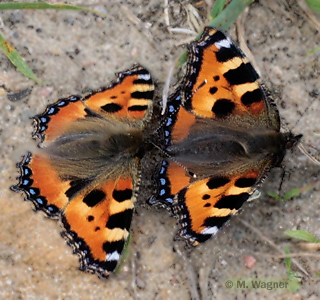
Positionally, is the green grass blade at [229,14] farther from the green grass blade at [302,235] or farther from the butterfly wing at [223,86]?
the green grass blade at [302,235]

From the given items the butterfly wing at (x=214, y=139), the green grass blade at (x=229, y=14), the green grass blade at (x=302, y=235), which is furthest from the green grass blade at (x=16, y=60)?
the green grass blade at (x=302, y=235)

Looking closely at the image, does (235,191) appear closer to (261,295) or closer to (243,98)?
(243,98)

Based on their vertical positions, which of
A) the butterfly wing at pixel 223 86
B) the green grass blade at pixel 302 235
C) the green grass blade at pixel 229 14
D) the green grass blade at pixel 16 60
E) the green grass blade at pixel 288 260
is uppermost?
the green grass blade at pixel 229 14

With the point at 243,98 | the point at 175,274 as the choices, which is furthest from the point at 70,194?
the point at 243,98

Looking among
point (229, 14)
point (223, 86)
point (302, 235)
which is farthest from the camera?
point (229, 14)

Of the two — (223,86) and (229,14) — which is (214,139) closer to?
(223,86)

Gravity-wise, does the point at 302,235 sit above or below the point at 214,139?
below

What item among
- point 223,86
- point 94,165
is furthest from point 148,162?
point 223,86
